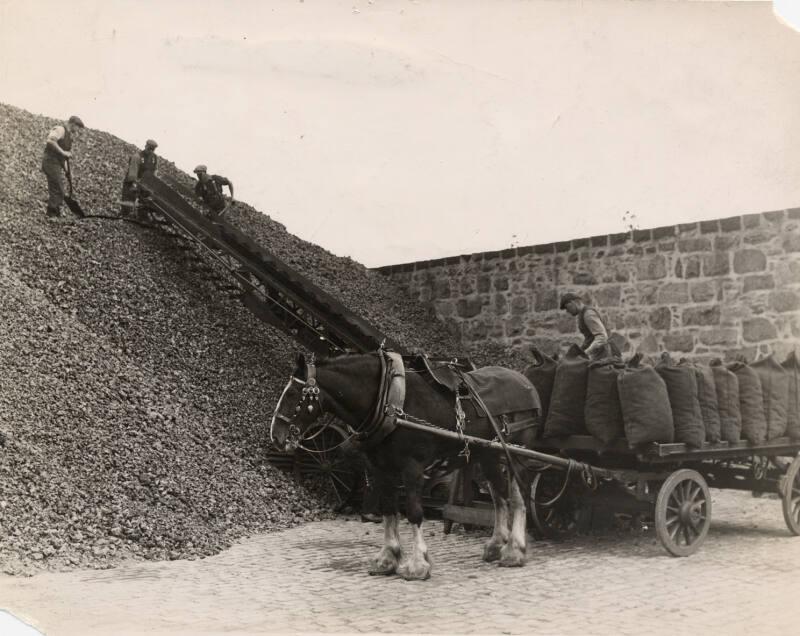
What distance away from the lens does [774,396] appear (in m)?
7.52

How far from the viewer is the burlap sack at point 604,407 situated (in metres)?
6.79

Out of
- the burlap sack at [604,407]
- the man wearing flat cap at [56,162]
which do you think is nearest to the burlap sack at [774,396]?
the burlap sack at [604,407]

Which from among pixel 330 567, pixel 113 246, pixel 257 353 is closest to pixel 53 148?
pixel 113 246

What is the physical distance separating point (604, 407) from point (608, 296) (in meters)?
4.94

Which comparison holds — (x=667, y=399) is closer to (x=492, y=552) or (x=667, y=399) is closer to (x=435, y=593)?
(x=492, y=552)

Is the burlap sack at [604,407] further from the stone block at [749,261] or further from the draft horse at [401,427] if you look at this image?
the stone block at [749,261]

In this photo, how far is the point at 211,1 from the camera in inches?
274

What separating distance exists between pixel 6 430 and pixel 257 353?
147 inches

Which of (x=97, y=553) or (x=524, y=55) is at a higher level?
(x=524, y=55)

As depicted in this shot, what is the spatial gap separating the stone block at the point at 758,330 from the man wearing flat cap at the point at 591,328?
116 inches

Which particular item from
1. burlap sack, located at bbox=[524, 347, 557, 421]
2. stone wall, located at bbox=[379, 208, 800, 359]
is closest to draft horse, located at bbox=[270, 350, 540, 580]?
burlap sack, located at bbox=[524, 347, 557, 421]

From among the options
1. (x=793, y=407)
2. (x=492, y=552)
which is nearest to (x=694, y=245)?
(x=793, y=407)

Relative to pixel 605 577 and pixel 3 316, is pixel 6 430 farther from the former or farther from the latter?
pixel 605 577

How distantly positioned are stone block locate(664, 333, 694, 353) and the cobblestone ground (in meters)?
3.72
